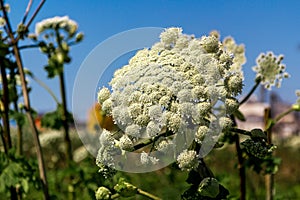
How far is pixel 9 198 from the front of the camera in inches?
144

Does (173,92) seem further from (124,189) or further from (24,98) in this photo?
(24,98)

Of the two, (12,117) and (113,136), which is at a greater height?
(12,117)

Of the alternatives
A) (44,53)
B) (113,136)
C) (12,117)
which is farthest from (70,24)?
(113,136)

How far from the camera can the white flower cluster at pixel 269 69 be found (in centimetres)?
311

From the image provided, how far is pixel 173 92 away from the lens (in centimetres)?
A: 175

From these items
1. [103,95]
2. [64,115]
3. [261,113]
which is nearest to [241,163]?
[103,95]

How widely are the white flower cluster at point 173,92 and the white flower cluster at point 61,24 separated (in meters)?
2.55

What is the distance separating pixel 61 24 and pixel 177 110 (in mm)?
2820

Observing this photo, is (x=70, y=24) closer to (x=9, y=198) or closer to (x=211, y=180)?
(x=9, y=198)

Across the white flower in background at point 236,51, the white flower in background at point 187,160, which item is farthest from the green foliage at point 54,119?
the white flower in background at point 187,160

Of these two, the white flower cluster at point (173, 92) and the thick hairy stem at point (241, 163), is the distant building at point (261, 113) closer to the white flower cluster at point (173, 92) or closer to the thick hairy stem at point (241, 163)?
the thick hairy stem at point (241, 163)

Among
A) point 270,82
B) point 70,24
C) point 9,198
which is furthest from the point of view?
point 70,24

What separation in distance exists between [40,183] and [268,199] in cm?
128

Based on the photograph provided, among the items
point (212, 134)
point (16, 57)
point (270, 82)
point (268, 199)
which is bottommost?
point (268, 199)
